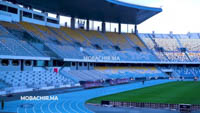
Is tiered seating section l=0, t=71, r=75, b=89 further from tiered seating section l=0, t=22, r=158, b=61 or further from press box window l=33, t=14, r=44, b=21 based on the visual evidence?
press box window l=33, t=14, r=44, b=21

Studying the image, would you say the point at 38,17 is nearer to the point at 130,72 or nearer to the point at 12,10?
the point at 12,10

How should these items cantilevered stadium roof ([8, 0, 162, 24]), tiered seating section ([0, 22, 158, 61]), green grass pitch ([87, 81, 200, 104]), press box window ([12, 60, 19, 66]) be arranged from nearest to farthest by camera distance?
green grass pitch ([87, 81, 200, 104])
press box window ([12, 60, 19, 66])
tiered seating section ([0, 22, 158, 61])
cantilevered stadium roof ([8, 0, 162, 24])

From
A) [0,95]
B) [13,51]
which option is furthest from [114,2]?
[0,95]

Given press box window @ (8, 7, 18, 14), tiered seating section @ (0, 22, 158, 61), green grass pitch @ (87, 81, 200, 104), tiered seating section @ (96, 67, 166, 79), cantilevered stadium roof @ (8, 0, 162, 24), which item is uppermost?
cantilevered stadium roof @ (8, 0, 162, 24)

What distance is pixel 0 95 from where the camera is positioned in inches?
1056

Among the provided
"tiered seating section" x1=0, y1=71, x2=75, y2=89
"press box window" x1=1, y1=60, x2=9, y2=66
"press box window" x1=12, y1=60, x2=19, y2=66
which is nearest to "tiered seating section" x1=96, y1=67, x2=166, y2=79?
"tiered seating section" x1=0, y1=71, x2=75, y2=89

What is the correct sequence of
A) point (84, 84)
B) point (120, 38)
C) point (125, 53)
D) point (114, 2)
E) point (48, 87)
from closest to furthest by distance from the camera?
point (48, 87) < point (84, 84) < point (114, 2) < point (125, 53) < point (120, 38)

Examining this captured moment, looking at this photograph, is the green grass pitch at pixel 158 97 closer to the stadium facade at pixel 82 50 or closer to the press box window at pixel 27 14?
the stadium facade at pixel 82 50

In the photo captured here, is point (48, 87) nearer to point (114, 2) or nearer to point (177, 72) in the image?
point (114, 2)

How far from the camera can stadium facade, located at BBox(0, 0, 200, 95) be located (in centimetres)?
3622

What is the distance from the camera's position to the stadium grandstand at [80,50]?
115 feet

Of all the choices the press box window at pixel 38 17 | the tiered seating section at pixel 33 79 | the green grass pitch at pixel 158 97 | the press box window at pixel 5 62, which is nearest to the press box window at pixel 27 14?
the press box window at pixel 38 17

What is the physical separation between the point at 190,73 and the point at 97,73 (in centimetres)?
3020

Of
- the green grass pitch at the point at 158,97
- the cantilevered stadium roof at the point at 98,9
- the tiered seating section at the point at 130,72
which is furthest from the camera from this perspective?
the tiered seating section at the point at 130,72
